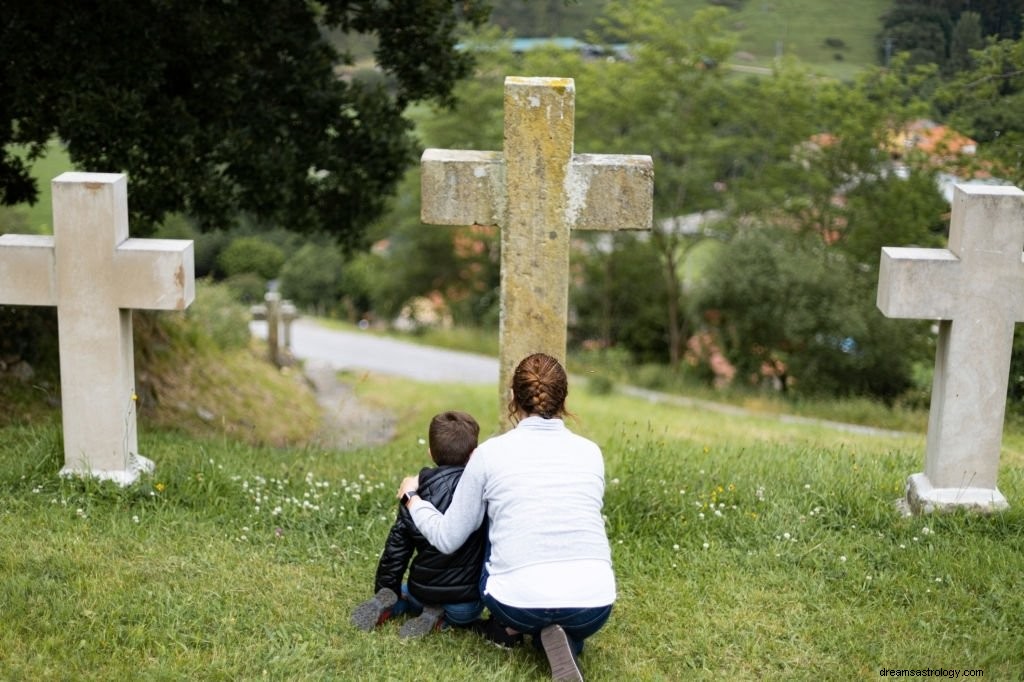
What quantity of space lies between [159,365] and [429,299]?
3330 cm

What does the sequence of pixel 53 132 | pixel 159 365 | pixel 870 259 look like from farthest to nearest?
pixel 870 259, pixel 159 365, pixel 53 132

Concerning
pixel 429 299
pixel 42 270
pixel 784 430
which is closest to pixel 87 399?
pixel 42 270

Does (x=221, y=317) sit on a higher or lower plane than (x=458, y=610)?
lower

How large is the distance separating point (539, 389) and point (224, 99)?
19.3 ft

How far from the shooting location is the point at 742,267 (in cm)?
2777

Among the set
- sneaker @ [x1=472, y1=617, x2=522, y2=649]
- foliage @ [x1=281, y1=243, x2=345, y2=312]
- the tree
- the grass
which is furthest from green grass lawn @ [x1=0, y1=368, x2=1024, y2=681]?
foliage @ [x1=281, y1=243, x2=345, y2=312]

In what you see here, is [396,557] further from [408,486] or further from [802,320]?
[802,320]

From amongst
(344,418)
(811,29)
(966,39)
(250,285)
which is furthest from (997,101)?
(250,285)

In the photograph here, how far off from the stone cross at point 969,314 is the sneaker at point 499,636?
8.33 ft

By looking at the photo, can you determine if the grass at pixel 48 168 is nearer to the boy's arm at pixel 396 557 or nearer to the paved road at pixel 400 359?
the boy's arm at pixel 396 557

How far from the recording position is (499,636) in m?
Answer: 4.67

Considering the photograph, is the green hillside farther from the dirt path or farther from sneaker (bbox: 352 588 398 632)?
sneaker (bbox: 352 588 398 632)

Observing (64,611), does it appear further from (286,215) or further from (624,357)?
(624,357)

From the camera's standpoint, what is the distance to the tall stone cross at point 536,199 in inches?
229
